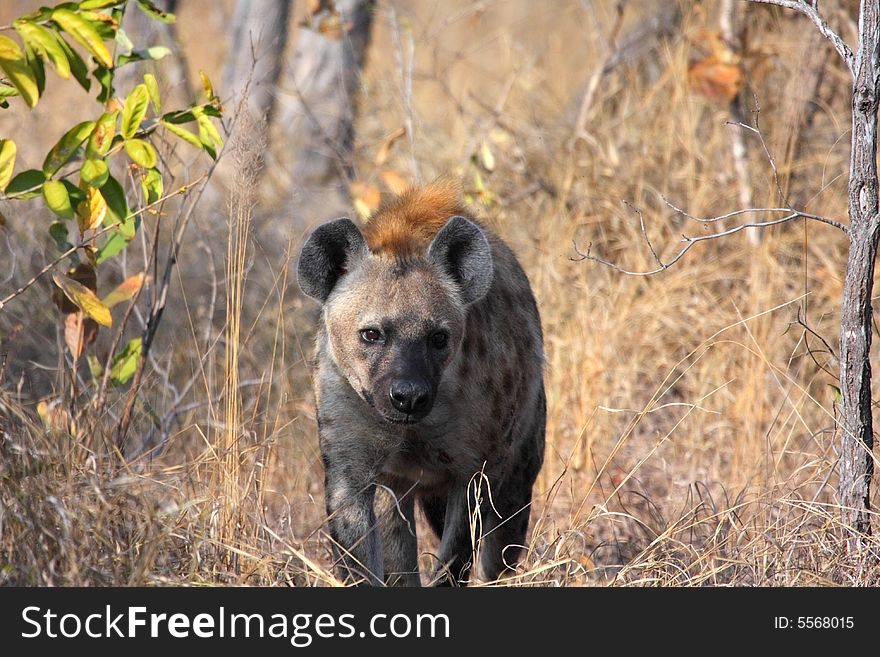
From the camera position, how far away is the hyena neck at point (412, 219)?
3.65 metres

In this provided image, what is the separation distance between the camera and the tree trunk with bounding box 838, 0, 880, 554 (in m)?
3.17

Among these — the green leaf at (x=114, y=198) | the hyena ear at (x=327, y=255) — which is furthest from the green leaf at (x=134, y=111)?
the hyena ear at (x=327, y=255)

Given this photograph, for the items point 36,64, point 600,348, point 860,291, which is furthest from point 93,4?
point 600,348

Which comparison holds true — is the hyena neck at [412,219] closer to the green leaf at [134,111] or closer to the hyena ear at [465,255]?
the hyena ear at [465,255]

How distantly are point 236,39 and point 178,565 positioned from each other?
549 cm

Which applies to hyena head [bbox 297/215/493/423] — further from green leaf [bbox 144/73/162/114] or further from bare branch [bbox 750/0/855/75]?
bare branch [bbox 750/0/855/75]

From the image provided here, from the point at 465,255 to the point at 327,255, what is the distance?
42 cm

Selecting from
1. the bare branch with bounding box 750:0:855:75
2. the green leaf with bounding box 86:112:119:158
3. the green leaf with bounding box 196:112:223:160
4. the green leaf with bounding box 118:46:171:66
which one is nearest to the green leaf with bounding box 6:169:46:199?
the green leaf with bounding box 86:112:119:158

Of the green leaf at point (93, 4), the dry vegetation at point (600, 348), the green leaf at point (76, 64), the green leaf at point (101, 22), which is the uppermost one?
the green leaf at point (93, 4)

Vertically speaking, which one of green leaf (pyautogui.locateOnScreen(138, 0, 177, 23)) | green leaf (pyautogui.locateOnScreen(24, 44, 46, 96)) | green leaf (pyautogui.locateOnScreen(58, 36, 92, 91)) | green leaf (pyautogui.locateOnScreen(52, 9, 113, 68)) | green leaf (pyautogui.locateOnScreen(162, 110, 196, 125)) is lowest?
green leaf (pyautogui.locateOnScreen(162, 110, 196, 125))

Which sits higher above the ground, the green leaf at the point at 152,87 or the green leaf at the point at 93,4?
the green leaf at the point at 93,4

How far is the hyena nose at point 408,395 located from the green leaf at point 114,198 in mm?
891

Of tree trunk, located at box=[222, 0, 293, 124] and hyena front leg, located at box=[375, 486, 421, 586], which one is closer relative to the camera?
hyena front leg, located at box=[375, 486, 421, 586]

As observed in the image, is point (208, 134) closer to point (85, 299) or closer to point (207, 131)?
point (207, 131)
